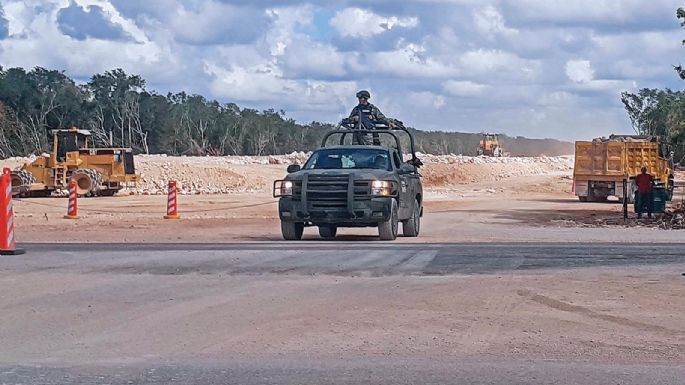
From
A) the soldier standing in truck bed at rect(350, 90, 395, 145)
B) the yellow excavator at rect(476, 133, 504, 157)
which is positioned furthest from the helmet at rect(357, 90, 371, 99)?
the yellow excavator at rect(476, 133, 504, 157)

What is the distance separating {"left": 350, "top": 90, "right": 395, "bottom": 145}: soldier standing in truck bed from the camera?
81.8 feet

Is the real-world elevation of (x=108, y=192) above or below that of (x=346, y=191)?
below

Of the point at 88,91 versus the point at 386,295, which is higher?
the point at 88,91

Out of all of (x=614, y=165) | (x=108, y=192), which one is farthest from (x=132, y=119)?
(x=614, y=165)

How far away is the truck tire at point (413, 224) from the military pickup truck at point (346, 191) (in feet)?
2.89

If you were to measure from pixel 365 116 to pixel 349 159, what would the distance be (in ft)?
10.7

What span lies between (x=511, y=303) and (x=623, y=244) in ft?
30.6

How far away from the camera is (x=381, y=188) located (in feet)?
68.5

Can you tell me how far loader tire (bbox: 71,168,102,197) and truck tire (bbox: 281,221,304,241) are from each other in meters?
25.0

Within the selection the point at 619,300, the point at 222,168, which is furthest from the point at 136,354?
the point at 222,168

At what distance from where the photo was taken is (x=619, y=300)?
41.0ft

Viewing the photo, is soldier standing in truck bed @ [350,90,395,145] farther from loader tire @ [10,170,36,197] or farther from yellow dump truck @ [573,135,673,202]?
loader tire @ [10,170,36,197]

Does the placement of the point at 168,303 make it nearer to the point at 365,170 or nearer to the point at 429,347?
the point at 429,347

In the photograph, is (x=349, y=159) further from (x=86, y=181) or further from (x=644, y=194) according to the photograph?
(x=86, y=181)
